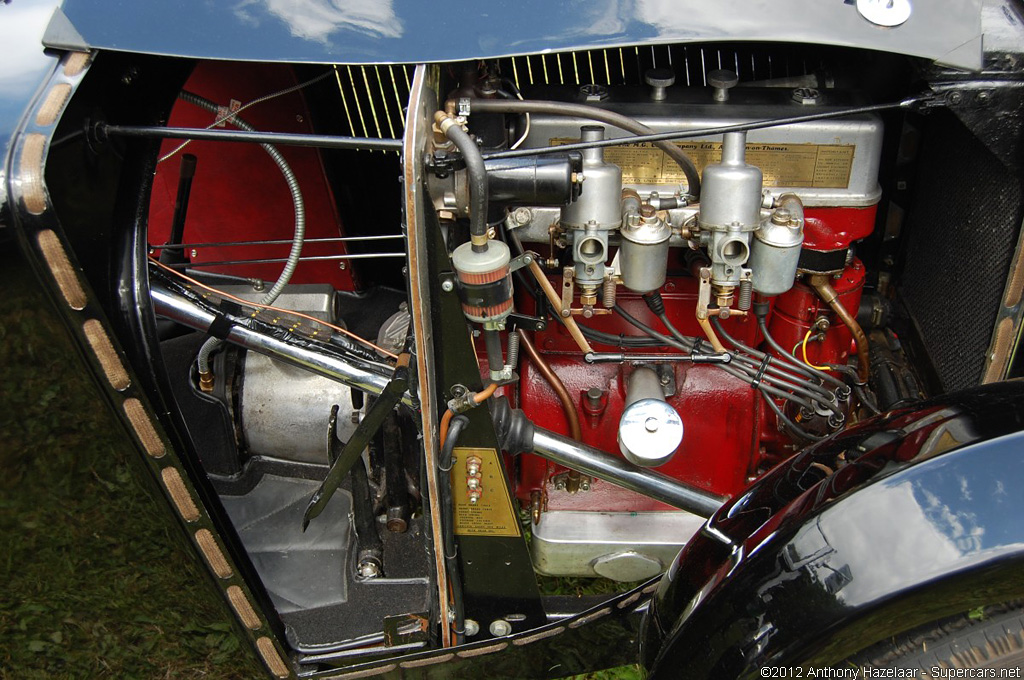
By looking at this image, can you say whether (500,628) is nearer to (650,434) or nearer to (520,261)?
(650,434)

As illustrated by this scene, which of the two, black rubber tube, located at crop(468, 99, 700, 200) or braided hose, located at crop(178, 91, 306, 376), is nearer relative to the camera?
black rubber tube, located at crop(468, 99, 700, 200)

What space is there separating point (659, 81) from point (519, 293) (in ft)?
1.69

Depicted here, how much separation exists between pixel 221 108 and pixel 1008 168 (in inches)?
56.3

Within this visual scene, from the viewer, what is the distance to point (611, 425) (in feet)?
5.92

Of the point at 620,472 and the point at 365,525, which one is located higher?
the point at 620,472

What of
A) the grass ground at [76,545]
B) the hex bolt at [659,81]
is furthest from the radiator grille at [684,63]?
the grass ground at [76,545]

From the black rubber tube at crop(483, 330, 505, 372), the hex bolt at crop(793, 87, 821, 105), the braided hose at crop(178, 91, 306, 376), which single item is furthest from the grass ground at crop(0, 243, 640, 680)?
the hex bolt at crop(793, 87, 821, 105)

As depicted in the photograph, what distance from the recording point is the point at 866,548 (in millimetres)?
1151

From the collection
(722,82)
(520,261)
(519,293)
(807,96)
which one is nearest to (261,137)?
(520,261)

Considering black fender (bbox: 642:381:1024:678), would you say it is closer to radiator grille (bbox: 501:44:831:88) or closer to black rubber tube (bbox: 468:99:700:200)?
black rubber tube (bbox: 468:99:700:200)

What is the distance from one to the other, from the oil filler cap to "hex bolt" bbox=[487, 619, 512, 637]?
0.41 m

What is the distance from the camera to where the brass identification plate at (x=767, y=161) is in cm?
150

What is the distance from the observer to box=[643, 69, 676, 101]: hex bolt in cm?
153

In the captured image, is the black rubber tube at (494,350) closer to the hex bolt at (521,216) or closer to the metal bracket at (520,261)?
the metal bracket at (520,261)
